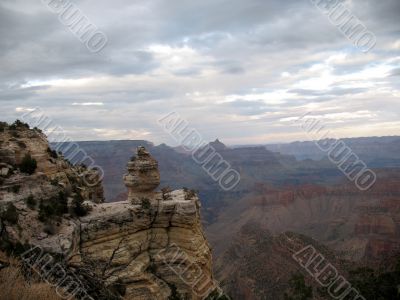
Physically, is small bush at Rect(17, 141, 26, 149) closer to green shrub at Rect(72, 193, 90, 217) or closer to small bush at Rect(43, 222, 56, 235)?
green shrub at Rect(72, 193, 90, 217)

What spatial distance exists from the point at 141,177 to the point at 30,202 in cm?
793

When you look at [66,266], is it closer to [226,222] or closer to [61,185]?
[61,185]

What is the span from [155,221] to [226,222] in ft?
385

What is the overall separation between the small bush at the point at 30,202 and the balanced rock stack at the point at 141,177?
703 cm

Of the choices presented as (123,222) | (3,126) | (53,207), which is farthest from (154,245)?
(3,126)

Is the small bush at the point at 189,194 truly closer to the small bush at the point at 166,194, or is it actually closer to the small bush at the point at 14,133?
the small bush at the point at 166,194

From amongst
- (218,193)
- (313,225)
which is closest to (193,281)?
(313,225)

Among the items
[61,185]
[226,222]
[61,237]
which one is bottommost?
[226,222]

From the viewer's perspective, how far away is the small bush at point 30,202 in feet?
75.9

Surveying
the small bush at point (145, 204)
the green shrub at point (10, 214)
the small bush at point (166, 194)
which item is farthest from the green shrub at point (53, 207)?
the small bush at point (166, 194)

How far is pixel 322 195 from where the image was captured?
150m

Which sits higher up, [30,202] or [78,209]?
[30,202]

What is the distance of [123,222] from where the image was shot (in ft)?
86.4

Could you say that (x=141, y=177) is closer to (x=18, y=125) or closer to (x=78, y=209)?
(x=78, y=209)
